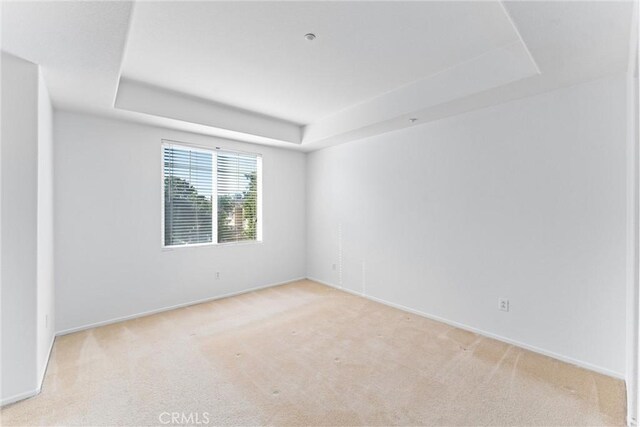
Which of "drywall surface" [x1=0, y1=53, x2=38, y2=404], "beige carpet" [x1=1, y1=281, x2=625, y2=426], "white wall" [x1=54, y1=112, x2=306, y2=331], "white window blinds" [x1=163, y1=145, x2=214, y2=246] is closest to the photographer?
→ "beige carpet" [x1=1, y1=281, x2=625, y2=426]

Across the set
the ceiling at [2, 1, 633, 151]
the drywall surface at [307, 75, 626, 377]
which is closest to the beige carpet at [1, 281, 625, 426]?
the drywall surface at [307, 75, 626, 377]

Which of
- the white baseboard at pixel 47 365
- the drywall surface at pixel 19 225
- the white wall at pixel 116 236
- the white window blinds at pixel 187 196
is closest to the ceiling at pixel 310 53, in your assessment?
the drywall surface at pixel 19 225

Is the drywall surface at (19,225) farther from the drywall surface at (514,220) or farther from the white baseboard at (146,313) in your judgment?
the drywall surface at (514,220)

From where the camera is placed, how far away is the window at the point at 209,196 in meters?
3.85

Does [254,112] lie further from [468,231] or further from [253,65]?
[468,231]

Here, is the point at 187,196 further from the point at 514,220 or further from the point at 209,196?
the point at 514,220

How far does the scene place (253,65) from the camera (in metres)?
2.56

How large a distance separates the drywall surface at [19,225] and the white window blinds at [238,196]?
2.29m

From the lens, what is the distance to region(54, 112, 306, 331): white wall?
3.03 metres

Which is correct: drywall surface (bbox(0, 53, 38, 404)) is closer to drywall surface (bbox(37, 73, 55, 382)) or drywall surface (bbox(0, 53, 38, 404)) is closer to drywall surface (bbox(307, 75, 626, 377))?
drywall surface (bbox(37, 73, 55, 382))

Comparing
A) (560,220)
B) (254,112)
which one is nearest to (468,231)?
(560,220)

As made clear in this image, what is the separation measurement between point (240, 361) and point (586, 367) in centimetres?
288

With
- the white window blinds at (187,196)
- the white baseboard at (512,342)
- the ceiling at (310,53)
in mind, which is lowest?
the white baseboard at (512,342)

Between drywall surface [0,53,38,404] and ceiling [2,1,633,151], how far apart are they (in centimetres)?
24
